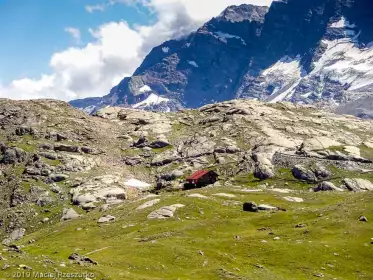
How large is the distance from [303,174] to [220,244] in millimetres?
92922

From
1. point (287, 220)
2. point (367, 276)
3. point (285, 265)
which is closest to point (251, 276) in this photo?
point (285, 265)

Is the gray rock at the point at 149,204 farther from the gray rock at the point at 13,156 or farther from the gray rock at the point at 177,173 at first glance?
the gray rock at the point at 13,156

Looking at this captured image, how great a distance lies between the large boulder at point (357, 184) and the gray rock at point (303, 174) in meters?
10.5

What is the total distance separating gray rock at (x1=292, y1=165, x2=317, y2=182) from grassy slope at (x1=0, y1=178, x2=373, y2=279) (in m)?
51.1

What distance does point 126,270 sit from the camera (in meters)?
59.7

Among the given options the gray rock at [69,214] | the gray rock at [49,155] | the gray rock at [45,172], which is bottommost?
the gray rock at [69,214]

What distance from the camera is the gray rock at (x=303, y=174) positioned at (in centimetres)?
16038

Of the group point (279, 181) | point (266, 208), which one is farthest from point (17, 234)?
point (279, 181)

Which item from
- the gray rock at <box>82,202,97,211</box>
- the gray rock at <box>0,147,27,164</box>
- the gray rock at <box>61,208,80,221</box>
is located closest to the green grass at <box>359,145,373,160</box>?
the gray rock at <box>82,202,97,211</box>

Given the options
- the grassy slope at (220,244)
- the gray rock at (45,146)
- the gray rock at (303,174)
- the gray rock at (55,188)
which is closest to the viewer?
the grassy slope at (220,244)

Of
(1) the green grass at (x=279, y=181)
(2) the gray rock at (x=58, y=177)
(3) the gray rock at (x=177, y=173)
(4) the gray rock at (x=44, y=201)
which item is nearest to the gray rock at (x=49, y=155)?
(2) the gray rock at (x=58, y=177)

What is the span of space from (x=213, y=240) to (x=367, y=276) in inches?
985

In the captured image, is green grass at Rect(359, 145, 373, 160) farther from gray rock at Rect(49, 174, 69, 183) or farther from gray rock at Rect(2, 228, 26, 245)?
gray rock at Rect(2, 228, 26, 245)

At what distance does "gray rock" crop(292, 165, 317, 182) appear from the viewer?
526ft
